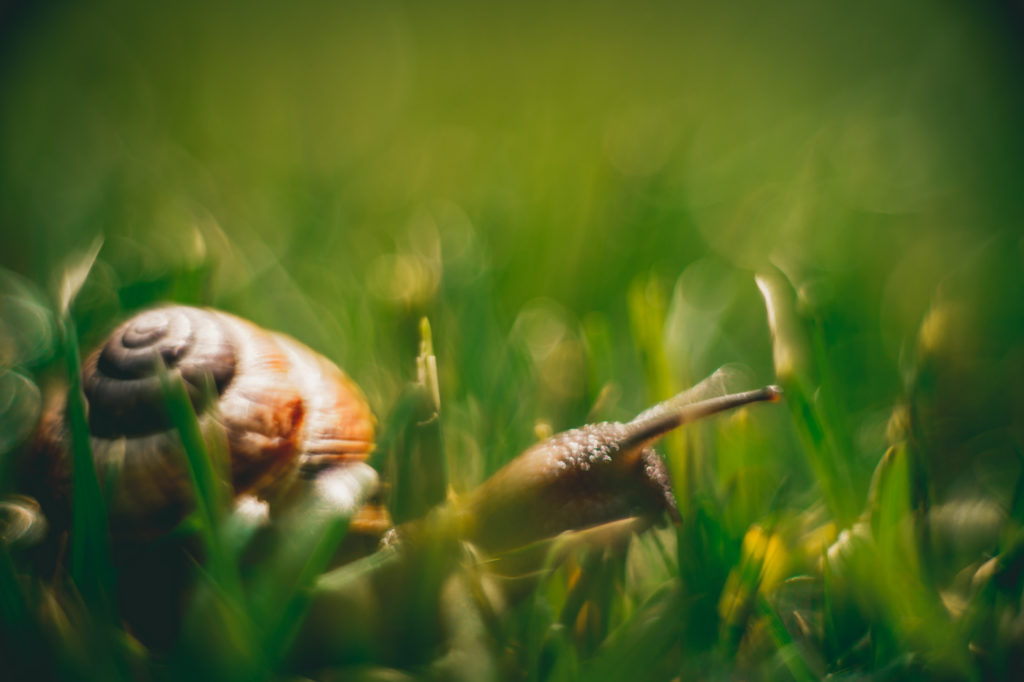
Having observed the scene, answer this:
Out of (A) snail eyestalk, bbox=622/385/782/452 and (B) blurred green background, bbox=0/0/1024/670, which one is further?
(B) blurred green background, bbox=0/0/1024/670

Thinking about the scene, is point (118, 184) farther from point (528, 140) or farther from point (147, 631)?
point (147, 631)

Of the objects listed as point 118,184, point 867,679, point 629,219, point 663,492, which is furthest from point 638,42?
point 867,679

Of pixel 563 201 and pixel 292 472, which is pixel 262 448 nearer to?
pixel 292 472

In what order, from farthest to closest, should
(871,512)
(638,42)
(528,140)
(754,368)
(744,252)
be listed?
(638,42), (528,140), (744,252), (754,368), (871,512)

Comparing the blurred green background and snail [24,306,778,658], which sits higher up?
the blurred green background

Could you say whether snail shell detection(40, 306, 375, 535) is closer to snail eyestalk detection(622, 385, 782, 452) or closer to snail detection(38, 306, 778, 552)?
snail detection(38, 306, 778, 552)

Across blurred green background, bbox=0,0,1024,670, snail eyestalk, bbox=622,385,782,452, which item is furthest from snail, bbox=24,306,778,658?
blurred green background, bbox=0,0,1024,670

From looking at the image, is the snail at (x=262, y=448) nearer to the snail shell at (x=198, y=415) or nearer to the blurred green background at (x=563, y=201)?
the snail shell at (x=198, y=415)
